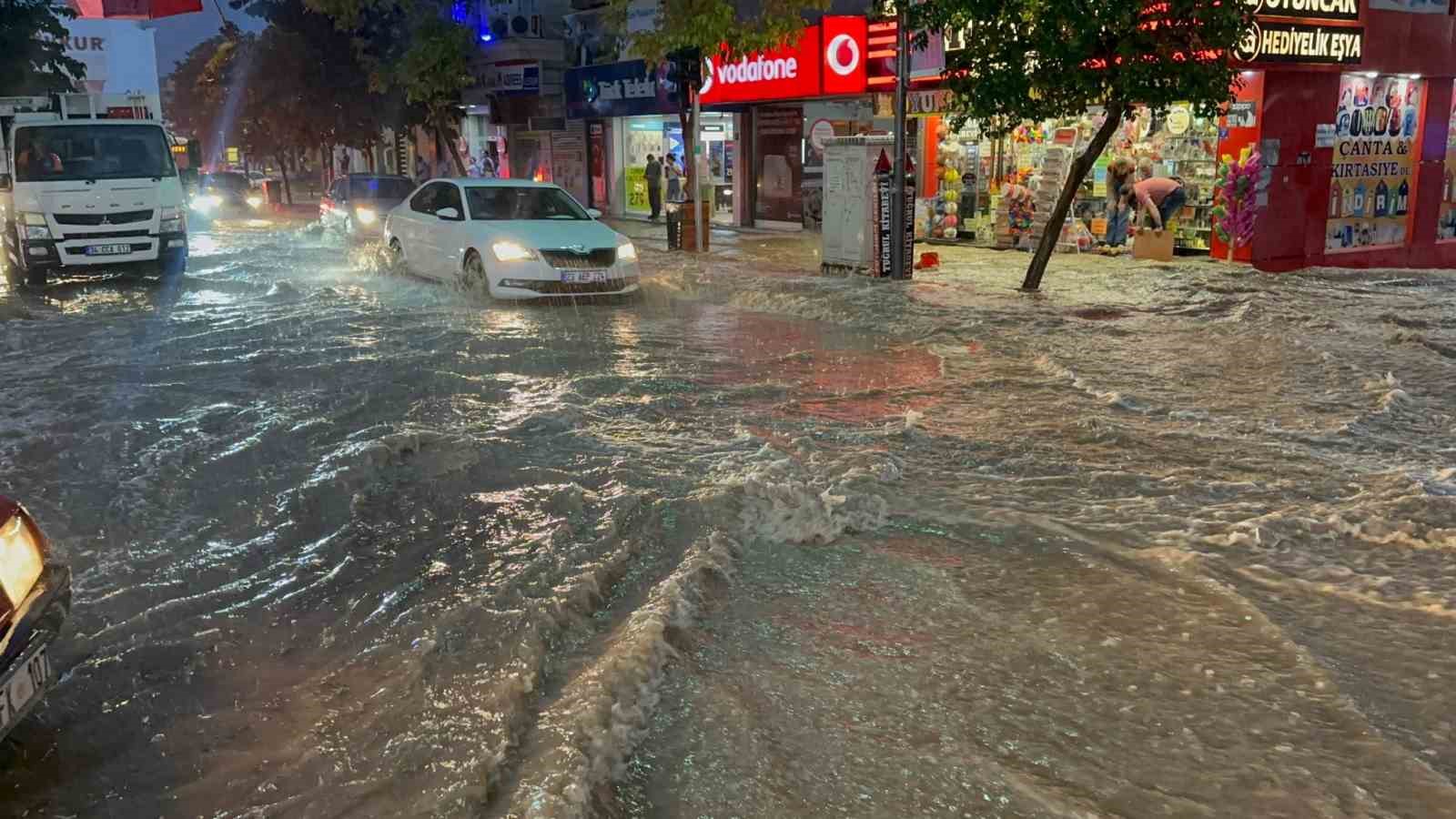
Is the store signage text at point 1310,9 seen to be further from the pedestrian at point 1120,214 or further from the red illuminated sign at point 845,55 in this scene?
the red illuminated sign at point 845,55

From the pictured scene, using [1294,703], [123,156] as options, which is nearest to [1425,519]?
[1294,703]

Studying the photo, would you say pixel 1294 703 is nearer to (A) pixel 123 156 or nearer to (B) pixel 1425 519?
(B) pixel 1425 519

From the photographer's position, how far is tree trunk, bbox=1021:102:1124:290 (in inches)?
535

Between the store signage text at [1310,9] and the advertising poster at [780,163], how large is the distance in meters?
10.6

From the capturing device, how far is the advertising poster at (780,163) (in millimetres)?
24922

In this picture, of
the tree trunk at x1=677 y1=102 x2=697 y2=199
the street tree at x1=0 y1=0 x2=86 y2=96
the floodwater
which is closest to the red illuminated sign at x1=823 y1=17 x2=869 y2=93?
the tree trunk at x1=677 y1=102 x2=697 y2=199

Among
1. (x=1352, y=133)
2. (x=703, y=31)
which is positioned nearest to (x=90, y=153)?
(x=703, y=31)

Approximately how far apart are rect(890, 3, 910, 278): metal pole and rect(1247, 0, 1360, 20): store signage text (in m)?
4.52

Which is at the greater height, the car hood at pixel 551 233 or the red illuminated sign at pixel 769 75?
the red illuminated sign at pixel 769 75

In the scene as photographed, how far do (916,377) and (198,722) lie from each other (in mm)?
6668

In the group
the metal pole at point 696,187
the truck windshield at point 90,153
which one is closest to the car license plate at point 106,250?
the truck windshield at point 90,153

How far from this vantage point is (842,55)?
20703mm

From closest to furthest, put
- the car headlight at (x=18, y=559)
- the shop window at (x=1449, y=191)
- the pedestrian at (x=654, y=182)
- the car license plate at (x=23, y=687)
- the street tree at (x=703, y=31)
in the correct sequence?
the car license plate at (x=23, y=687) → the car headlight at (x=18, y=559) → the street tree at (x=703, y=31) → the shop window at (x=1449, y=191) → the pedestrian at (x=654, y=182)

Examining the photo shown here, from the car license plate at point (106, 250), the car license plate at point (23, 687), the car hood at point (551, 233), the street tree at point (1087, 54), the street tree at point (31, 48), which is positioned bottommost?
the car license plate at point (23, 687)
